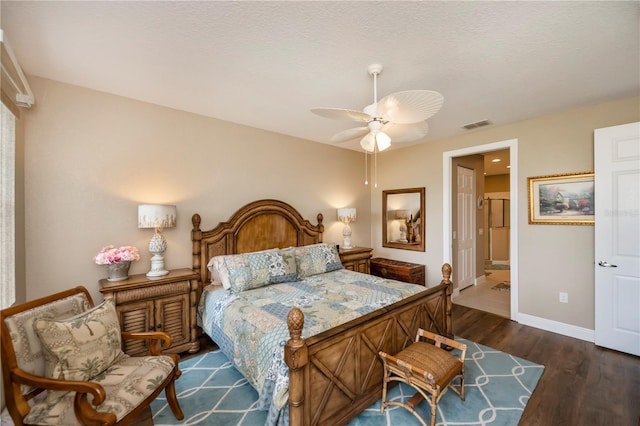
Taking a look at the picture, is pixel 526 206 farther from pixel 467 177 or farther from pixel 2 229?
pixel 2 229

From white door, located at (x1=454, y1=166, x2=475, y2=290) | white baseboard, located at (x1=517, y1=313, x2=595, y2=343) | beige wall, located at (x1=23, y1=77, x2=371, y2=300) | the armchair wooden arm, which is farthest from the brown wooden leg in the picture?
white door, located at (x1=454, y1=166, x2=475, y2=290)

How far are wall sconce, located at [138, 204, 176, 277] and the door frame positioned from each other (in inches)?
152

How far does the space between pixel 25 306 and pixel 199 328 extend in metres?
1.63

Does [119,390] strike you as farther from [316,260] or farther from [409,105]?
[409,105]

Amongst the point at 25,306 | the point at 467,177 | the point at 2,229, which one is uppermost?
the point at 467,177

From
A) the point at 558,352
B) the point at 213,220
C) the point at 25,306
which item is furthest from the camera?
the point at 213,220

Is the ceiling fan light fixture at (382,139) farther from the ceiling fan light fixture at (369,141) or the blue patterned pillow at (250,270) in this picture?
the blue patterned pillow at (250,270)

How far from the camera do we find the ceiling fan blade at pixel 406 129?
228 centimetres

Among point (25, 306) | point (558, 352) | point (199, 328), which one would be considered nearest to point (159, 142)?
point (25, 306)

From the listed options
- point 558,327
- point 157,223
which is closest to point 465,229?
point 558,327

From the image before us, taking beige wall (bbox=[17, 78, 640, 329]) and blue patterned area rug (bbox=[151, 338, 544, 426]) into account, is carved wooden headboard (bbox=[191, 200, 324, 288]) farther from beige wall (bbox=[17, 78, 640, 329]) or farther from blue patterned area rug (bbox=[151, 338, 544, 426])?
blue patterned area rug (bbox=[151, 338, 544, 426])

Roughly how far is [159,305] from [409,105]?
2.85 meters

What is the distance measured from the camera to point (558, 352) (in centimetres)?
285

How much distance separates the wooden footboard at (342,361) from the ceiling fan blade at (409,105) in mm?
1472
